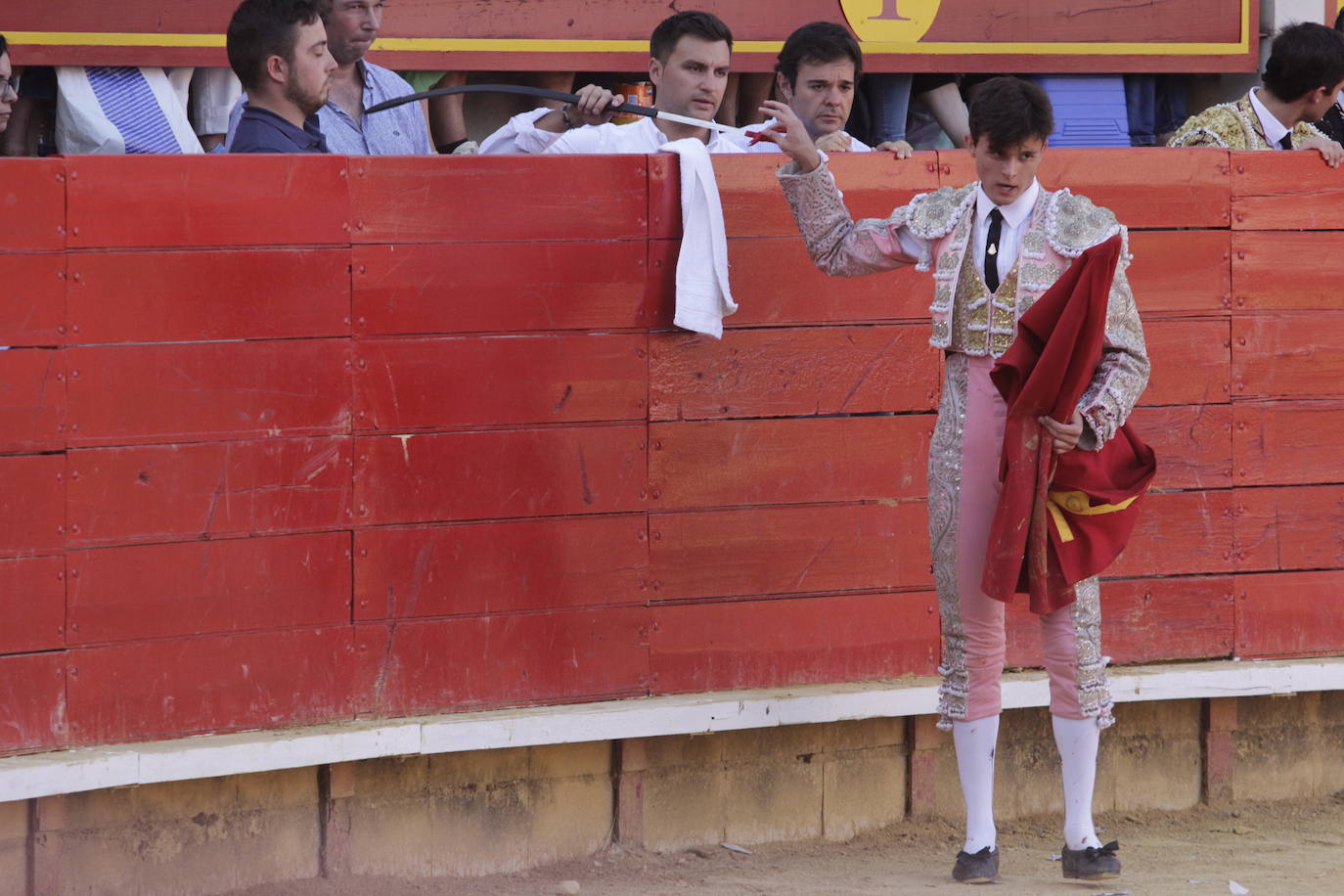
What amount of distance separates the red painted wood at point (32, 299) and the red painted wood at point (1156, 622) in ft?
7.78

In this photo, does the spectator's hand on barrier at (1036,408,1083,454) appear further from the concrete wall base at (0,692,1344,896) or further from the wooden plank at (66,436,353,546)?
the wooden plank at (66,436,353,546)

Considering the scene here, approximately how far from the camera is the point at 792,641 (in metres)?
4.56

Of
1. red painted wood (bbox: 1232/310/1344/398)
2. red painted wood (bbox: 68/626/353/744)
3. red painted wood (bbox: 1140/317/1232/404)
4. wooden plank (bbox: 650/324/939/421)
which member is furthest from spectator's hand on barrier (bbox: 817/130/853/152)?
red painted wood (bbox: 68/626/353/744)

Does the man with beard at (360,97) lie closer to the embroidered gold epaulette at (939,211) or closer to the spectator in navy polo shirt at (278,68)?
the spectator in navy polo shirt at (278,68)

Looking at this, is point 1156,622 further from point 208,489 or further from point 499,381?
A: point 208,489

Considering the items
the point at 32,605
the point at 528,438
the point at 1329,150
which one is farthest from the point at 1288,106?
the point at 32,605

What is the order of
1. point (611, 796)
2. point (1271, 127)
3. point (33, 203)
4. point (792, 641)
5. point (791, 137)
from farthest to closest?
1. point (1271, 127)
2. point (792, 641)
3. point (611, 796)
4. point (791, 137)
5. point (33, 203)

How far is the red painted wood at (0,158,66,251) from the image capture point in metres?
3.79

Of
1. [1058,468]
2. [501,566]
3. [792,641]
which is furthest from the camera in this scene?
[792,641]

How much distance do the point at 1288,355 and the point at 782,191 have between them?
1465mm

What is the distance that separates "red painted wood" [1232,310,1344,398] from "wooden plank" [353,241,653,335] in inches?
62.9

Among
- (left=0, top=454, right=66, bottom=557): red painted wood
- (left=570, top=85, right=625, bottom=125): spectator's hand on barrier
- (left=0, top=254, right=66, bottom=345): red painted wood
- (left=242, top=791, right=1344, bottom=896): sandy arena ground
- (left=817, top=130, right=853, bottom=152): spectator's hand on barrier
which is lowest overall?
(left=242, top=791, right=1344, bottom=896): sandy arena ground

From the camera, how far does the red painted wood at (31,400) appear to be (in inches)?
150

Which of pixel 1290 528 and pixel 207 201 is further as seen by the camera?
pixel 1290 528
